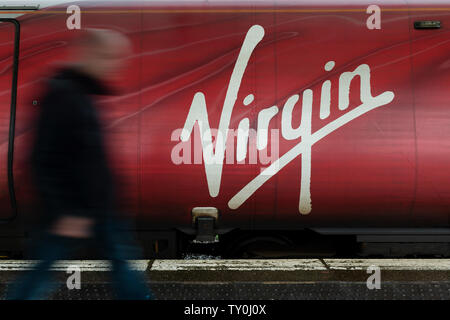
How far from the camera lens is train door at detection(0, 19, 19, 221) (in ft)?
10.1

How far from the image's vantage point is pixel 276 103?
3141 mm

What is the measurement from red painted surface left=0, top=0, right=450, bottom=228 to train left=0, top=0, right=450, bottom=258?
0.01m

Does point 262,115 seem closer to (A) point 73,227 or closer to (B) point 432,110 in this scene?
(B) point 432,110

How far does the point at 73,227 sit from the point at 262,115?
67.6 inches

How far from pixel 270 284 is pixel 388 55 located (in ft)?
6.98

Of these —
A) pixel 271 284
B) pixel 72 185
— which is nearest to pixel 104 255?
pixel 72 185

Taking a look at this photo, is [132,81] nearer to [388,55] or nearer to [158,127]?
[158,127]

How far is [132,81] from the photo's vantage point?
125 inches

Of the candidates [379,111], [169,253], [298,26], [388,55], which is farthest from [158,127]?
[388,55]

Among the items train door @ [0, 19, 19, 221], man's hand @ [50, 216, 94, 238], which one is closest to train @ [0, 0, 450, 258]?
train door @ [0, 19, 19, 221]

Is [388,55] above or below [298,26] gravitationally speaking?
below

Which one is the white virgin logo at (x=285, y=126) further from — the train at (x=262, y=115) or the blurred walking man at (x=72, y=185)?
the blurred walking man at (x=72, y=185)

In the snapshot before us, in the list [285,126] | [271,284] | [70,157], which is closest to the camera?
[70,157]

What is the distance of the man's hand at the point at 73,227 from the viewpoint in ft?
6.68
